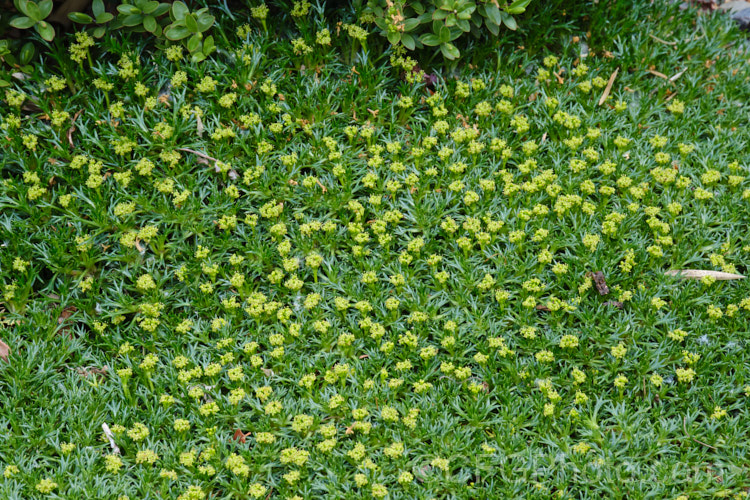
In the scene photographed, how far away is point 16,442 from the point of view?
3.94 metres

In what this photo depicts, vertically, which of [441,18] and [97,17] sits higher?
[441,18]

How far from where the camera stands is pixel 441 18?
5.18 meters

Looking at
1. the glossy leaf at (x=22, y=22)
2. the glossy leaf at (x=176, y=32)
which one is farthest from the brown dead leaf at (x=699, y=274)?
the glossy leaf at (x=22, y=22)

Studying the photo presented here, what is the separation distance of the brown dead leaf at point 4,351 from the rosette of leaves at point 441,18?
3.31 metres

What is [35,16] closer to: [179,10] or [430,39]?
[179,10]

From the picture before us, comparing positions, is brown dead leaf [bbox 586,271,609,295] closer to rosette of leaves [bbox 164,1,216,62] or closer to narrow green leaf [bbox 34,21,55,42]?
rosette of leaves [bbox 164,1,216,62]

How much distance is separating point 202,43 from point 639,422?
13.2 ft

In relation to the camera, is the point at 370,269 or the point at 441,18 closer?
the point at 370,269

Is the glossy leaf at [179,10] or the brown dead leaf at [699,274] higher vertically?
the glossy leaf at [179,10]

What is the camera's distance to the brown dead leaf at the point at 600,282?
4.48 meters

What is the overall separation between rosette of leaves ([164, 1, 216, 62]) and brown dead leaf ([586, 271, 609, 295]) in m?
3.18

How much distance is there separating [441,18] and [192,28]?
1807 millimetres

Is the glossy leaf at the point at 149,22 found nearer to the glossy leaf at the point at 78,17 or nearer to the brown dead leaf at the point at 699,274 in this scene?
the glossy leaf at the point at 78,17

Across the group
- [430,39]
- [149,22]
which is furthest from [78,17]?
[430,39]
